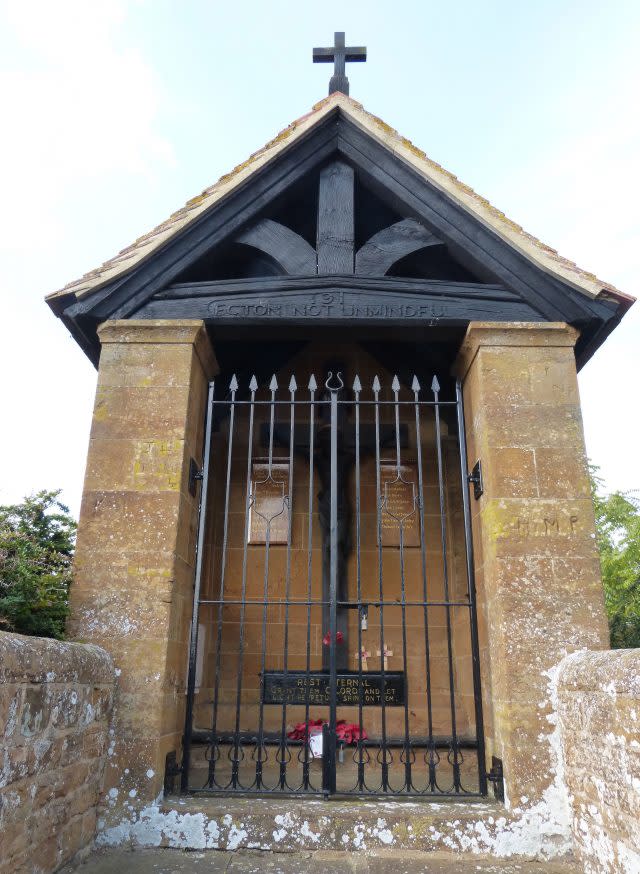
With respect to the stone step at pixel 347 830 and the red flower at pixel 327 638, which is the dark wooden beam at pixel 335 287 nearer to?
the red flower at pixel 327 638

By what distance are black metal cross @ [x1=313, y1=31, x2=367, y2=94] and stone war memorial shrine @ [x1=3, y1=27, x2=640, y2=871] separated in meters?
0.03

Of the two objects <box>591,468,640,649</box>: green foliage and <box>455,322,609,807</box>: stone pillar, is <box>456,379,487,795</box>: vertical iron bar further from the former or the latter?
<box>591,468,640,649</box>: green foliage

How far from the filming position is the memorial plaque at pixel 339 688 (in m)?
4.88

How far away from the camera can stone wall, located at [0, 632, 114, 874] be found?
97.1 inches

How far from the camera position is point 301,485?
19.4ft

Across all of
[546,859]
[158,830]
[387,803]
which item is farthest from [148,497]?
[546,859]

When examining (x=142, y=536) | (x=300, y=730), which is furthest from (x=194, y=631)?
(x=300, y=730)

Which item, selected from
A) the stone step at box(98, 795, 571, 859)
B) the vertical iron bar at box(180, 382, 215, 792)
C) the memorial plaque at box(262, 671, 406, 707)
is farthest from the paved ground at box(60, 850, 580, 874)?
the memorial plaque at box(262, 671, 406, 707)

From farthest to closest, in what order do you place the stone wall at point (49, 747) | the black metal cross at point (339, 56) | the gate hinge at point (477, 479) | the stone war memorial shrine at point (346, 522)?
the black metal cross at point (339, 56) < the gate hinge at point (477, 479) < the stone war memorial shrine at point (346, 522) < the stone wall at point (49, 747)

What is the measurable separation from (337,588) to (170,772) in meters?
1.78

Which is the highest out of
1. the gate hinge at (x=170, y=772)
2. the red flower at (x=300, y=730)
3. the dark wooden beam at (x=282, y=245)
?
the dark wooden beam at (x=282, y=245)

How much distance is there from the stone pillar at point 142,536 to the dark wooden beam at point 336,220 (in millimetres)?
1012

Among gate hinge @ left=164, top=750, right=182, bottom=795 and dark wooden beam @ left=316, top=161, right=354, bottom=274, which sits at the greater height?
dark wooden beam @ left=316, top=161, right=354, bottom=274

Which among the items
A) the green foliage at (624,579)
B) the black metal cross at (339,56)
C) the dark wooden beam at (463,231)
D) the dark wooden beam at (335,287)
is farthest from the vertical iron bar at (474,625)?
the green foliage at (624,579)
